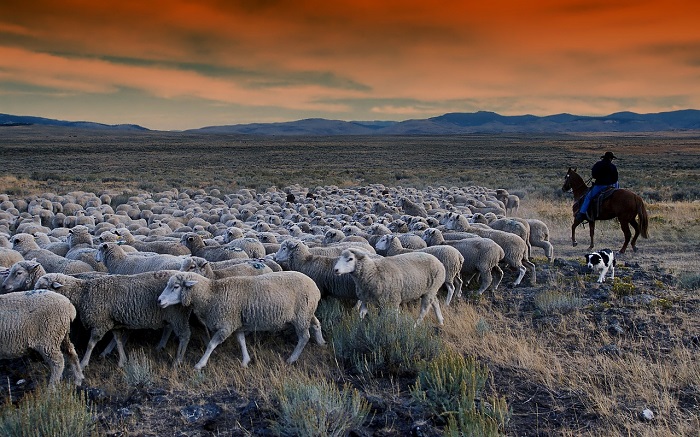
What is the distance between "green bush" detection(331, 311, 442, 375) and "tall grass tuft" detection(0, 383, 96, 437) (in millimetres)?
2772

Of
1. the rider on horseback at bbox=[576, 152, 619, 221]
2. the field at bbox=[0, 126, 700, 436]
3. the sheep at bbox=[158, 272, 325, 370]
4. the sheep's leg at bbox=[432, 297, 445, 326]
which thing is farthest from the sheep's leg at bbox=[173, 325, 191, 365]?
the rider on horseback at bbox=[576, 152, 619, 221]

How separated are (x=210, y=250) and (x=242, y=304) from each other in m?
3.81

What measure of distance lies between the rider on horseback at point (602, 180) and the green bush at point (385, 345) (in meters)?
10.4

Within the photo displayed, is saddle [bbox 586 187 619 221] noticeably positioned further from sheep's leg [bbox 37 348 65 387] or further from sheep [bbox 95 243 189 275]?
sheep's leg [bbox 37 348 65 387]

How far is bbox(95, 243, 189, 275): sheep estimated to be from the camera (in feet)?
28.4

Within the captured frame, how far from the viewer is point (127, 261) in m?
8.98

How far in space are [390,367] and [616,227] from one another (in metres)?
15.7

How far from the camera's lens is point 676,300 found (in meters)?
8.95

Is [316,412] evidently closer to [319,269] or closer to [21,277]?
[319,269]

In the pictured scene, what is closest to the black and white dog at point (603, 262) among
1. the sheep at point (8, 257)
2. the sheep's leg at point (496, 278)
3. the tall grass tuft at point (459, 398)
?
the sheep's leg at point (496, 278)

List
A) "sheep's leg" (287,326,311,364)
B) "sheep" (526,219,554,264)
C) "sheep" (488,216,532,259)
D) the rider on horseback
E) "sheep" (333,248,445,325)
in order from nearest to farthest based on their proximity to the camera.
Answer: "sheep's leg" (287,326,311,364) < "sheep" (333,248,445,325) < "sheep" (488,216,532,259) < "sheep" (526,219,554,264) < the rider on horseback

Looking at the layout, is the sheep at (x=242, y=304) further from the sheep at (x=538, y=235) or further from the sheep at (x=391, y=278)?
the sheep at (x=538, y=235)

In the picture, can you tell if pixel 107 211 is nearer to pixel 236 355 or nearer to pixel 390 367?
pixel 236 355

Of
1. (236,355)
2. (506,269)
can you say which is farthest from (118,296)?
(506,269)
